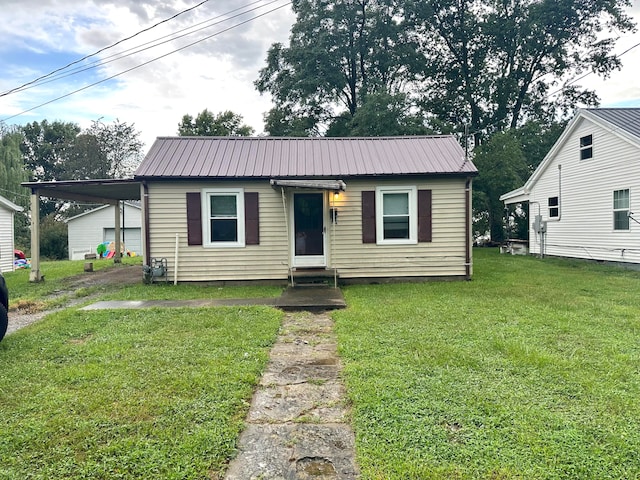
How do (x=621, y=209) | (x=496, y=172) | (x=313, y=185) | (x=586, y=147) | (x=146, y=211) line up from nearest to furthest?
1. (x=313, y=185)
2. (x=146, y=211)
3. (x=621, y=209)
4. (x=586, y=147)
5. (x=496, y=172)

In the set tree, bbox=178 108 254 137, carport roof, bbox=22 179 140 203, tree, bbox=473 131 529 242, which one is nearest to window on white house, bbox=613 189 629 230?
tree, bbox=473 131 529 242

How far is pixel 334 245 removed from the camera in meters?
9.26

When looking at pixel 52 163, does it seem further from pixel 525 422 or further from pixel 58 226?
pixel 525 422

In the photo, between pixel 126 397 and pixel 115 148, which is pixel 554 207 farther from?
pixel 115 148

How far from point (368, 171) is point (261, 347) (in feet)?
18.9

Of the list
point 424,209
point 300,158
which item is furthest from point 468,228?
point 300,158

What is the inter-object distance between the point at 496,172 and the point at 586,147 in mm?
6335

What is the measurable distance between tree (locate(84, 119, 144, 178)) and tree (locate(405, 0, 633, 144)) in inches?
1065

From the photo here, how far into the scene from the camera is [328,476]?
2.18 metres

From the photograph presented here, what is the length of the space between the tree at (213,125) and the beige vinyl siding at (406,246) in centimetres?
2345

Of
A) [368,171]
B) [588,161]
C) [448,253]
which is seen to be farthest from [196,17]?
[588,161]

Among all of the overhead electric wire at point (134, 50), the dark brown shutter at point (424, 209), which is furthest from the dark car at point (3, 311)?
the dark brown shutter at point (424, 209)

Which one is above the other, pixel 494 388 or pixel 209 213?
pixel 209 213

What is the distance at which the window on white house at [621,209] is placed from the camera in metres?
11.3
